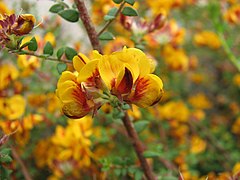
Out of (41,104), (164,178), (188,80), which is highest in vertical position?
(164,178)

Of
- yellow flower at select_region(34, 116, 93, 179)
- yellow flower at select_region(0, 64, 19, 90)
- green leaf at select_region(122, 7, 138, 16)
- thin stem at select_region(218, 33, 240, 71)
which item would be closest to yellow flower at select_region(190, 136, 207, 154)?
thin stem at select_region(218, 33, 240, 71)

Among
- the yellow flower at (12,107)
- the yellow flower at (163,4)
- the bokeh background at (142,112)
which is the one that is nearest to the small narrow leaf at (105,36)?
the bokeh background at (142,112)

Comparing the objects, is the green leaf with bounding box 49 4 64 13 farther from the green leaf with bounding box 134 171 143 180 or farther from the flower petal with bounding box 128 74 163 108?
the green leaf with bounding box 134 171 143 180

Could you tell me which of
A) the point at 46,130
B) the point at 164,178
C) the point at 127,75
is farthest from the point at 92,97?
the point at 46,130

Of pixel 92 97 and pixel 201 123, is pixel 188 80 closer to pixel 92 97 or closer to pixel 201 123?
pixel 201 123

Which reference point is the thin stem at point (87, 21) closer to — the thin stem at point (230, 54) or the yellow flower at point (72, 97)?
the yellow flower at point (72, 97)

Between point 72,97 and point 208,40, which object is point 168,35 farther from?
point 72,97

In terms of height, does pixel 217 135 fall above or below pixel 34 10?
below
